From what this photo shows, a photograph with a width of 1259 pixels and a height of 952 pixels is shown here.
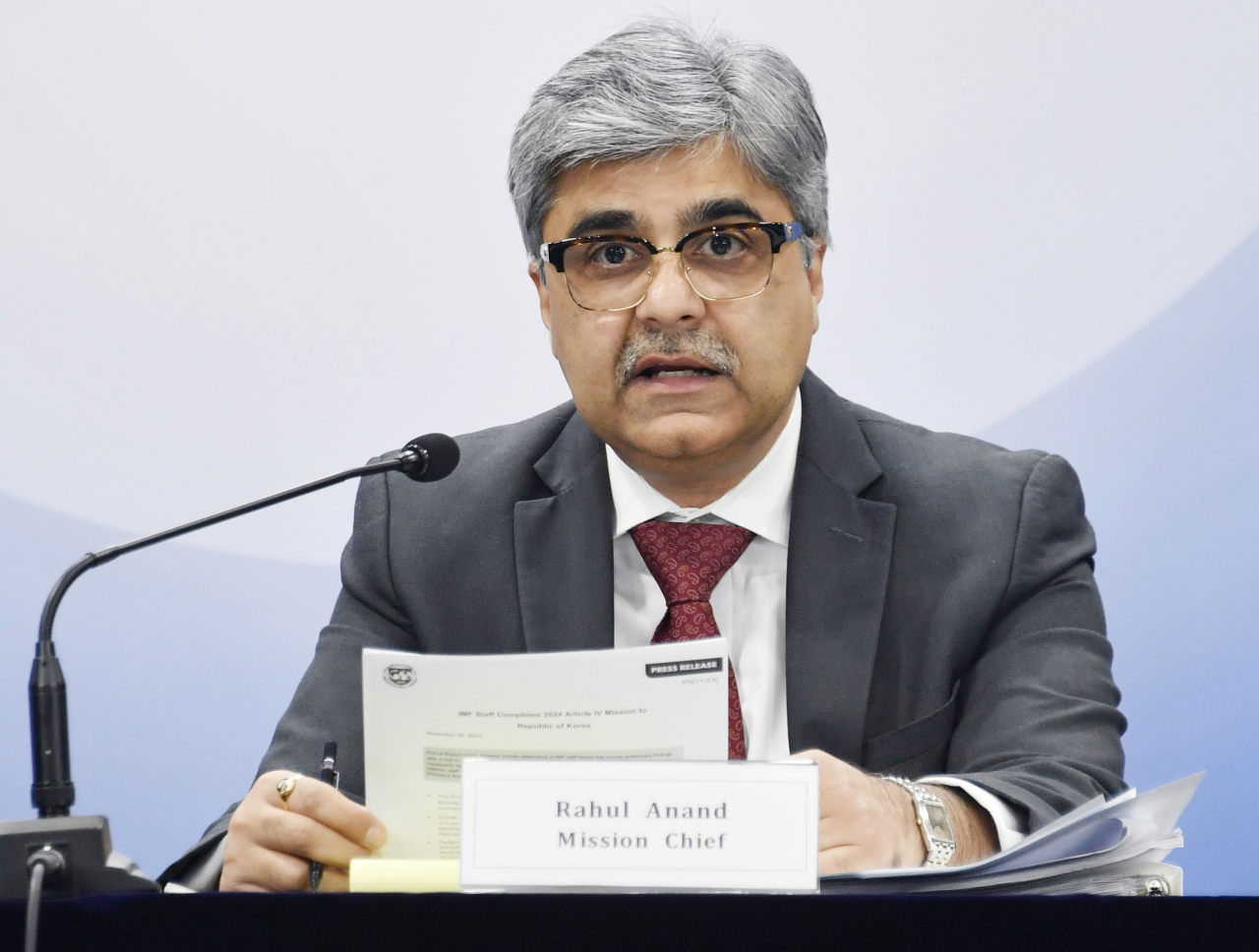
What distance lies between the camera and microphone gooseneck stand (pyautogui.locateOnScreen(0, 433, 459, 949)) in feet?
3.58

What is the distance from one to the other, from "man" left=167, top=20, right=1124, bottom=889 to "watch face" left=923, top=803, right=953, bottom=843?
334 mm

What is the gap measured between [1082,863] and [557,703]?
0.47 meters

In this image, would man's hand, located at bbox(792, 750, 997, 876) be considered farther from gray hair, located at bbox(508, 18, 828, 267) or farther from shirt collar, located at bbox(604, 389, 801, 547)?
gray hair, located at bbox(508, 18, 828, 267)

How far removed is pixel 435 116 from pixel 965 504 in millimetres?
1323

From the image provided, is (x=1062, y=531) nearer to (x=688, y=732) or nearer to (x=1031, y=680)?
(x=1031, y=680)

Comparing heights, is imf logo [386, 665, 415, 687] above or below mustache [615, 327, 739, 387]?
below

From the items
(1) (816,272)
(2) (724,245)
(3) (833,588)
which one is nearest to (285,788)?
(3) (833,588)

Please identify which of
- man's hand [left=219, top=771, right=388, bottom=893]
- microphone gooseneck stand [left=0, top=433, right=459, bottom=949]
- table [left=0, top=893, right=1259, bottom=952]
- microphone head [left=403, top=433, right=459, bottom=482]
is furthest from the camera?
microphone head [left=403, top=433, right=459, bottom=482]

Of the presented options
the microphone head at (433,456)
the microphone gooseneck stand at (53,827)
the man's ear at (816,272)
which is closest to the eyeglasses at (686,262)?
the man's ear at (816,272)

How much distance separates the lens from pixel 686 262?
1.93 metres

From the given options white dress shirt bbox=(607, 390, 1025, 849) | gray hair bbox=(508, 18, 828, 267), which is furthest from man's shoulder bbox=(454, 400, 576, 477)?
gray hair bbox=(508, 18, 828, 267)

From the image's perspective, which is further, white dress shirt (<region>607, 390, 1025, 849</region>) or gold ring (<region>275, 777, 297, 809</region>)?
white dress shirt (<region>607, 390, 1025, 849</region>)

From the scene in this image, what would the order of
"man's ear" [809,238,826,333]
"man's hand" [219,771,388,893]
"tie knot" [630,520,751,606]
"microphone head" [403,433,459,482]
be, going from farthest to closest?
"man's ear" [809,238,826,333] → "tie knot" [630,520,751,606] → "microphone head" [403,433,459,482] → "man's hand" [219,771,388,893]

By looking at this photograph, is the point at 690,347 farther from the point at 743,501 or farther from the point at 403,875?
the point at 403,875
